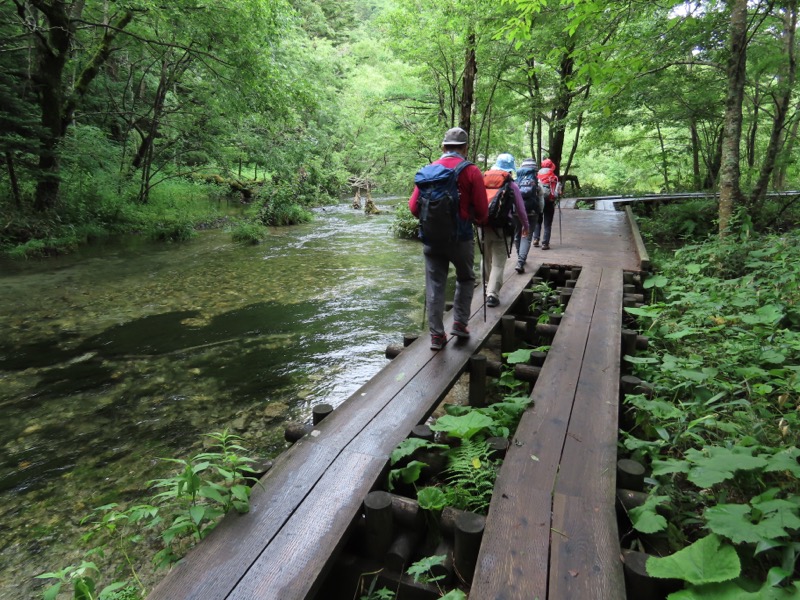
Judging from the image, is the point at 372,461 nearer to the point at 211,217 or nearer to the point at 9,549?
the point at 9,549

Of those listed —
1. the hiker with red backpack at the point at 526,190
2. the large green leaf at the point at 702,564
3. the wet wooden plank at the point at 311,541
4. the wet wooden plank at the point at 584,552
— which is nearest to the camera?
the large green leaf at the point at 702,564

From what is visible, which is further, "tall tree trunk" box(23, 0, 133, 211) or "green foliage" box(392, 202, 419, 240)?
"green foliage" box(392, 202, 419, 240)

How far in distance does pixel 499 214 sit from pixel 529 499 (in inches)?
144

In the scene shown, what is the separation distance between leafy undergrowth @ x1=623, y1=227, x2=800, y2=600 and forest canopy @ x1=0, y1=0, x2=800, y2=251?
11.2 feet

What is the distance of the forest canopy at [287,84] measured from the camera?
7.94 meters

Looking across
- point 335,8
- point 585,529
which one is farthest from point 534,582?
point 335,8

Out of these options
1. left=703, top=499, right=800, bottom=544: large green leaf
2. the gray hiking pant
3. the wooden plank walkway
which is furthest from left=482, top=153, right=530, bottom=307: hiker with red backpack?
left=703, top=499, right=800, bottom=544: large green leaf

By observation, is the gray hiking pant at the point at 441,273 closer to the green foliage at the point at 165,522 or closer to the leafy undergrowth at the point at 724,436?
the leafy undergrowth at the point at 724,436

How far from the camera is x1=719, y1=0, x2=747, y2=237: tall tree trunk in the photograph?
22.2ft

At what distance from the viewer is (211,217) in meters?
18.2

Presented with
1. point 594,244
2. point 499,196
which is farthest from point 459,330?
point 594,244

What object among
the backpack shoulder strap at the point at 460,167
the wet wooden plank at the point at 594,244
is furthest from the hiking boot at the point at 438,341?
the wet wooden plank at the point at 594,244

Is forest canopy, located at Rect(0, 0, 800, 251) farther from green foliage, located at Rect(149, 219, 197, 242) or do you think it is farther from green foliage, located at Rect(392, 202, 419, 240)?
green foliage, located at Rect(392, 202, 419, 240)

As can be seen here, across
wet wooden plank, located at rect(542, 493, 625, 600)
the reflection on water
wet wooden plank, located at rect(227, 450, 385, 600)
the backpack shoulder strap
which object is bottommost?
the reflection on water
